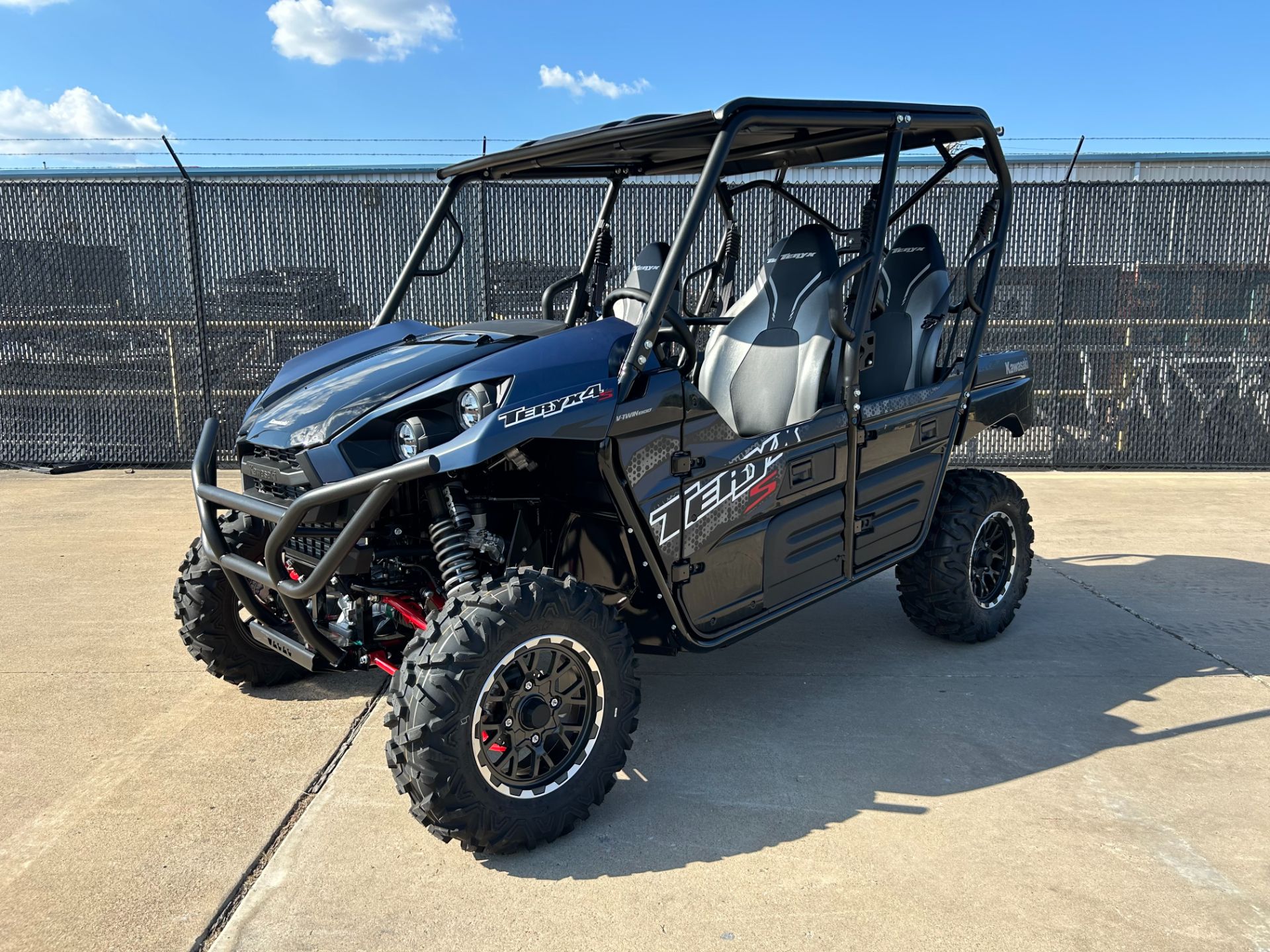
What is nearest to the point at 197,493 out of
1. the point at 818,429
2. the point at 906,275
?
the point at 818,429

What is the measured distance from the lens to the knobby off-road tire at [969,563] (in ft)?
13.8

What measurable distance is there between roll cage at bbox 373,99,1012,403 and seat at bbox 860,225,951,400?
0.15 m

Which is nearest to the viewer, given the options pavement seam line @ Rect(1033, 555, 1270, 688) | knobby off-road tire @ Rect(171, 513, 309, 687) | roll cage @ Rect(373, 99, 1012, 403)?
roll cage @ Rect(373, 99, 1012, 403)

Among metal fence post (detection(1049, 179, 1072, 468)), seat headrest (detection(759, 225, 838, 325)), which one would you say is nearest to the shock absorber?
seat headrest (detection(759, 225, 838, 325))

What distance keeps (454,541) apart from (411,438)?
0.33 m

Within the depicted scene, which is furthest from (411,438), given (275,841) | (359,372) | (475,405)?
(275,841)

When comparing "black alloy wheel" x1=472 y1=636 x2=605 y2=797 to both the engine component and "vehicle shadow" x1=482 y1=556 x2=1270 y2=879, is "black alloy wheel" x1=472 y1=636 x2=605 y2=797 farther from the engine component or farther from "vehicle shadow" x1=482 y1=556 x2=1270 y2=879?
the engine component

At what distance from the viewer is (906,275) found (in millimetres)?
4457

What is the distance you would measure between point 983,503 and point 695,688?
1562mm

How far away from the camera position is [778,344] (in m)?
4.09

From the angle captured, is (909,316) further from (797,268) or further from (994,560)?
(994,560)

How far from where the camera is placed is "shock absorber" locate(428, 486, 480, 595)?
2801 mm

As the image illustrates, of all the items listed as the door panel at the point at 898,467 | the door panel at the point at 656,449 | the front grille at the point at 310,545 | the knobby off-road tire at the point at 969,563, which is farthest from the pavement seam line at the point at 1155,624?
the front grille at the point at 310,545

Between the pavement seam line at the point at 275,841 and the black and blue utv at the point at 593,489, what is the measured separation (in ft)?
1.18
